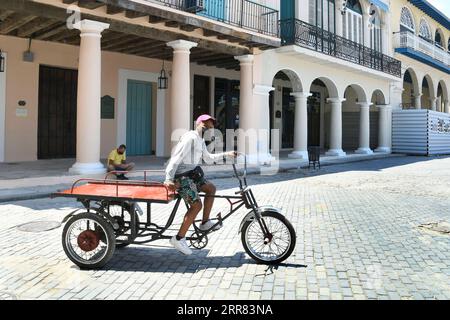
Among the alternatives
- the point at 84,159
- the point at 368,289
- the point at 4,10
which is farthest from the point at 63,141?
the point at 368,289

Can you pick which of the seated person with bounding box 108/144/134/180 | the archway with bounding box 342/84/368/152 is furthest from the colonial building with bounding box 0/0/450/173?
the archway with bounding box 342/84/368/152

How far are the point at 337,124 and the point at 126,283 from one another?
17775mm

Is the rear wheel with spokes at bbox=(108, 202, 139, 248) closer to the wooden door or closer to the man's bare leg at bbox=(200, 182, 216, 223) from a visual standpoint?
the man's bare leg at bbox=(200, 182, 216, 223)

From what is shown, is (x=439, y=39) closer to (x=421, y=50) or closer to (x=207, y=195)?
(x=421, y=50)

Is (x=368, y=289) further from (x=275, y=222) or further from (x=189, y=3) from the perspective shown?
(x=189, y=3)

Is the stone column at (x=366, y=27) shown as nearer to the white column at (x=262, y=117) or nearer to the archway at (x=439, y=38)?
the white column at (x=262, y=117)

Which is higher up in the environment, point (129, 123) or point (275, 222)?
point (129, 123)

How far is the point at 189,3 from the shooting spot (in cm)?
1234

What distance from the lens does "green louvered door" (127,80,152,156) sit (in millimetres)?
16484

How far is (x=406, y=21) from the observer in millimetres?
27156

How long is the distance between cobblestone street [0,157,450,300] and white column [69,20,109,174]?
305cm

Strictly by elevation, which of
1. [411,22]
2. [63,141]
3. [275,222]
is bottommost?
[275,222]

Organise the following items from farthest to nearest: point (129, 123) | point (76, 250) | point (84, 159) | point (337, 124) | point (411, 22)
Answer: point (411, 22) → point (337, 124) → point (129, 123) → point (84, 159) → point (76, 250)

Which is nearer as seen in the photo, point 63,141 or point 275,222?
point 275,222
